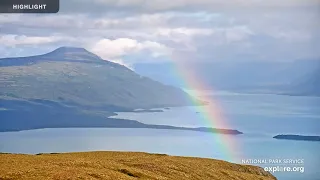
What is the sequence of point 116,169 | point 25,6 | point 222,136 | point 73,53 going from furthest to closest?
point 222,136
point 73,53
point 25,6
point 116,169

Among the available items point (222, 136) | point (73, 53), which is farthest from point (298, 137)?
point (73, 53)

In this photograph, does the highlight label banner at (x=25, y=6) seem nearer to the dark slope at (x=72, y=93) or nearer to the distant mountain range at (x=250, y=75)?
the dark slope at (x=72, y=93)

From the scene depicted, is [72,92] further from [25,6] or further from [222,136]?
[222,136]

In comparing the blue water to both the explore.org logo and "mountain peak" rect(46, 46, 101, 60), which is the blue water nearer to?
the explore.org logo

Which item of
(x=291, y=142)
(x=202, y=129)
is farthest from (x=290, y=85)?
(x=202, y=129)

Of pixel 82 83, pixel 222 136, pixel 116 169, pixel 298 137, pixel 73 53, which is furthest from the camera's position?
pixel 82 83

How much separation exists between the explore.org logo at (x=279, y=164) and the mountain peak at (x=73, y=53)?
15.8 ft

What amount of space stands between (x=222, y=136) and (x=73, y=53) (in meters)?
4.41

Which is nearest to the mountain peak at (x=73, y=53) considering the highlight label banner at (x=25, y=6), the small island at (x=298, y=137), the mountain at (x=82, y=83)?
the mountain at (x=82, y=83)

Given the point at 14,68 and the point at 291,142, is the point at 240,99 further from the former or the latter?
the point at 14,68

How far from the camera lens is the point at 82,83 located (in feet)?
49.1

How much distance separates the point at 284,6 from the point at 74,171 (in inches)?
304

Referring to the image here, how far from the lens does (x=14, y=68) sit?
585 inches

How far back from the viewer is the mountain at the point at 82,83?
14.9 metres
